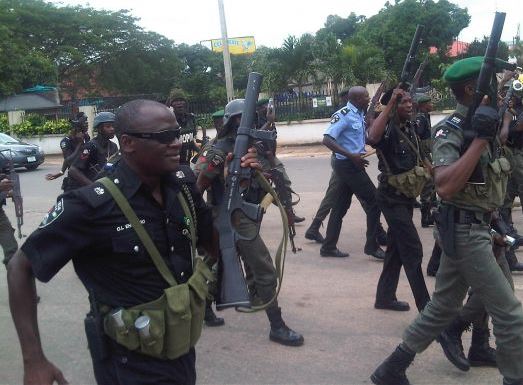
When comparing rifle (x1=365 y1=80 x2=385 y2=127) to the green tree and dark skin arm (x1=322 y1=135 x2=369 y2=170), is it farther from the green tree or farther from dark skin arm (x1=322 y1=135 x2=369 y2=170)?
the green tree

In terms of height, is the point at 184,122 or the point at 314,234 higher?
the point at 184,122

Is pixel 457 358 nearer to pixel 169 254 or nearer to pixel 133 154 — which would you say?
pixel 169 254

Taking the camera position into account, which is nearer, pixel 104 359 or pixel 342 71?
pixel 104 359

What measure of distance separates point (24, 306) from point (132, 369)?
1.45ft

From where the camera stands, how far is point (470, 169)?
2906 mm

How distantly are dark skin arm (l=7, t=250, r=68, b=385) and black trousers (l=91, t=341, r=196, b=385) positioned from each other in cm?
19

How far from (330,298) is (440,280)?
206 centimetres

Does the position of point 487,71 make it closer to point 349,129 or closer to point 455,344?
point 455,344

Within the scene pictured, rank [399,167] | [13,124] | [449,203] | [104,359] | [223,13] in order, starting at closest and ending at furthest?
[104,359] → [449,203] → [399,167] → [223,13] → [13,124]

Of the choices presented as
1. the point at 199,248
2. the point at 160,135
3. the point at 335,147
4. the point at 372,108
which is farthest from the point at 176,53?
the point at 160,135

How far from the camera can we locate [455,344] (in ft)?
12.6

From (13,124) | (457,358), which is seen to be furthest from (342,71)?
(457,358)

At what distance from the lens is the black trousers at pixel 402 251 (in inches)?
175

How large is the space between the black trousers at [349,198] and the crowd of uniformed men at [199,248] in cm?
134
